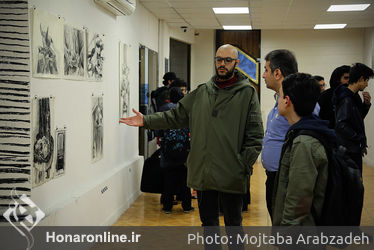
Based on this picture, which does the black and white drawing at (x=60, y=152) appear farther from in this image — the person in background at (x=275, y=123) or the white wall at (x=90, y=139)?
the person in background at (x=275, y=123)

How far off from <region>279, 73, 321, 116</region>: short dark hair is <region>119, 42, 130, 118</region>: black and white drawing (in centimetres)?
379

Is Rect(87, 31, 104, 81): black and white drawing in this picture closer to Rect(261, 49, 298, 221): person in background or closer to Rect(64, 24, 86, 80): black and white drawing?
Rect(64, 24, 86, 80): black and white drawing

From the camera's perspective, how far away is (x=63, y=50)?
12.5 ft

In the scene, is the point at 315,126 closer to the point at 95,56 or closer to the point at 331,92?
the point at 95,56

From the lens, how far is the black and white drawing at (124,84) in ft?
19.1

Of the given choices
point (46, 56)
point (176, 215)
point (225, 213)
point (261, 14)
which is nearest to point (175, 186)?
point (176, 215)

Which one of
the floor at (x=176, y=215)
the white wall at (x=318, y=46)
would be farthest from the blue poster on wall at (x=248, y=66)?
the floor at (x=176, y=215)

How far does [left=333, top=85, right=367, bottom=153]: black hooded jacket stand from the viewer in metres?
4.56

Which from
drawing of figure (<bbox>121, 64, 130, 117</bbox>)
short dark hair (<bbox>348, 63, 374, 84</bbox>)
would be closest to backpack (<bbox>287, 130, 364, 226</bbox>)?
short dark hair (<bbox>348, 63, 374, 84</bbox>)

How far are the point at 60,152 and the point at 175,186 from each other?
7.97ft

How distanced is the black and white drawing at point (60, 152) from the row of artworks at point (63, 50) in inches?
18.6

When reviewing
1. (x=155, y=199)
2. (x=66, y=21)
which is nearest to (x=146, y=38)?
(x=155, y=199)

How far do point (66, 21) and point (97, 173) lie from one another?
1717 mm

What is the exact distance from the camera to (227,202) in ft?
11.5
